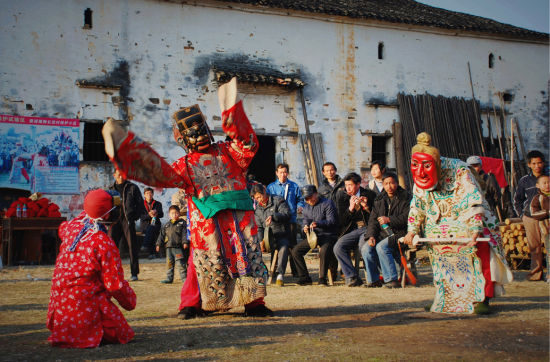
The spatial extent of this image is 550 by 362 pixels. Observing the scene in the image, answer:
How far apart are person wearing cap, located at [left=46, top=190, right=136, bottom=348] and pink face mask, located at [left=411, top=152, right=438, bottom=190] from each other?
2.95 meters

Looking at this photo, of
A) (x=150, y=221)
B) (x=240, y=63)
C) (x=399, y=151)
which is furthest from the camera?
(x=399, y=151)

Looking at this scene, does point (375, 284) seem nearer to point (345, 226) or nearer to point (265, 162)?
point (345, 226)

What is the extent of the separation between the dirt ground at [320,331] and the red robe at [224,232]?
28 cm

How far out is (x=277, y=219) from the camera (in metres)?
8.73

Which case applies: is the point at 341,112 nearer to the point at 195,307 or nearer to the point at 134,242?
the point at 134,242

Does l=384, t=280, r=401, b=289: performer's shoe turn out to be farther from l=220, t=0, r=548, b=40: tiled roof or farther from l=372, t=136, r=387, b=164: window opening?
l=220, t=0, r=548, b=40: tiled roof

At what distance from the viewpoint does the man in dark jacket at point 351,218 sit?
8.33 m

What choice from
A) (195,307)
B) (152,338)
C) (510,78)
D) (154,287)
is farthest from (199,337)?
(510,78)

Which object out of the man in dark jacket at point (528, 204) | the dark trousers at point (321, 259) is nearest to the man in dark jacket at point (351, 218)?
the dark trousers at point (321, 259)

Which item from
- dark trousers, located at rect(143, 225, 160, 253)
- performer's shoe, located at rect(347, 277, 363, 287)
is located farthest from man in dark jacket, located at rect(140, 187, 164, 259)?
performer's shoe, located at rect(347, 277, 363, 287)

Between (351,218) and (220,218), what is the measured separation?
3517 mm

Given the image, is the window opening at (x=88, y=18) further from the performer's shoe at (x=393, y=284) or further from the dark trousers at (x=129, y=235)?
the performer's shoe at (x=393, y=284)

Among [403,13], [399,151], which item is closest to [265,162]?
[399,151]

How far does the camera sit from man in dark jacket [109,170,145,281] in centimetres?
929
